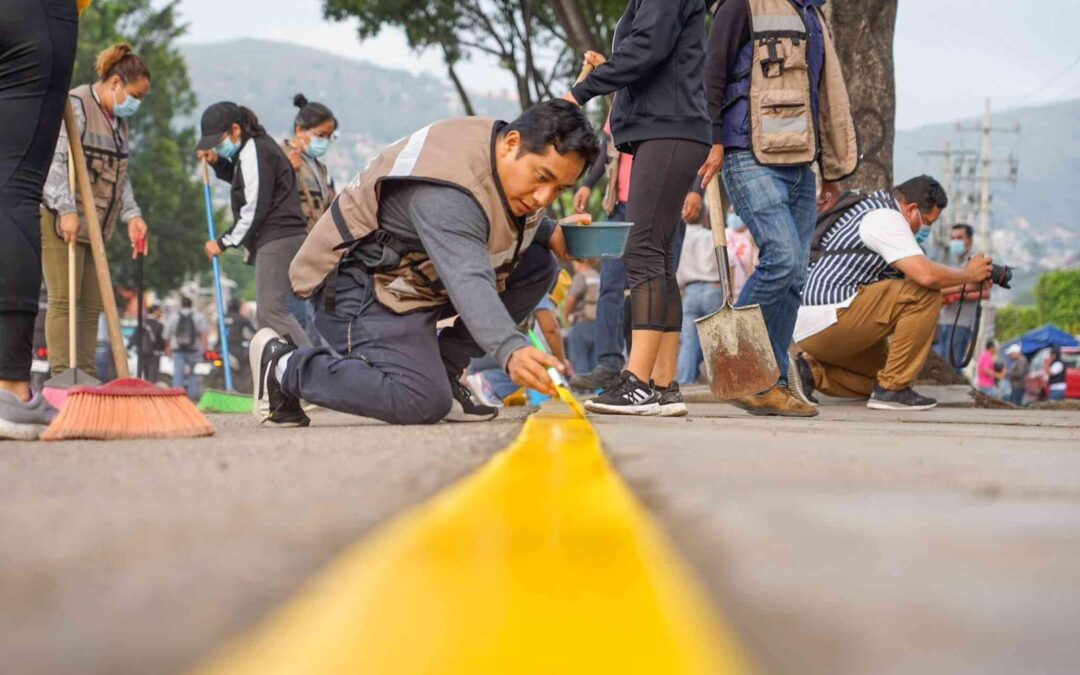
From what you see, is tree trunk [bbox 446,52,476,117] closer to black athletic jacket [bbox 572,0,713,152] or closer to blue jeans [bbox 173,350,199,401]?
blue jeans [bbox 173,350,199,401]

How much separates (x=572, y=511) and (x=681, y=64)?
3.81 meters

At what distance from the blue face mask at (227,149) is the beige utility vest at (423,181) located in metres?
3.23

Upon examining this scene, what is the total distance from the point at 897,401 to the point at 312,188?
164 inches

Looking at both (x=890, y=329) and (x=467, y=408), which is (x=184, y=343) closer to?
(x=890, y=329)

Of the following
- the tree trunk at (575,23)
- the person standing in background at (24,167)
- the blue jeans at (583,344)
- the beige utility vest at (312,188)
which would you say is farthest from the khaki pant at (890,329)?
the tree trunk at (575,23)

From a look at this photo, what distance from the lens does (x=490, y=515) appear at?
5.97ft

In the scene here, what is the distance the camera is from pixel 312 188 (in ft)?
28.6

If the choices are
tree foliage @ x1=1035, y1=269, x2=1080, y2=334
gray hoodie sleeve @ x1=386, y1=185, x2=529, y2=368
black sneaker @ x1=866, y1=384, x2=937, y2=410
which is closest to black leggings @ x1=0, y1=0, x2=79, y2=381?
gray hoodie sleeve @ x1=386, y1=185, x2=529, y2=368

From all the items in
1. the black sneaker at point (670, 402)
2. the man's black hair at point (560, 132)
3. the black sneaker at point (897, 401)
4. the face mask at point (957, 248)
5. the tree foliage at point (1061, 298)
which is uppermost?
the man's black hair at point (560, 132)

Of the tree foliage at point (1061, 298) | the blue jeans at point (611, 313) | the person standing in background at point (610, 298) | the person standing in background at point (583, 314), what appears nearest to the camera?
the person standing in background at point (610, 298)

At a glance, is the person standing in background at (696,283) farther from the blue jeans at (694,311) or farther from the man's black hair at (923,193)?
the man's black hair at (923,193)

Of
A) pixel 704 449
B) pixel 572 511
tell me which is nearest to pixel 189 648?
pixel 572 511

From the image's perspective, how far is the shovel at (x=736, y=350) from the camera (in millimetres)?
5586

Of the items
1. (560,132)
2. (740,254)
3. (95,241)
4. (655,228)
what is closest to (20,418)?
(95,241)
